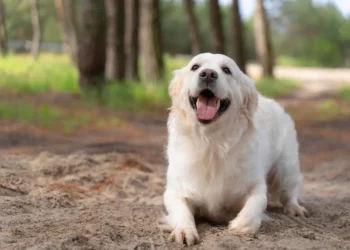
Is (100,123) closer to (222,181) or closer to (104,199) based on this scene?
(104,199)

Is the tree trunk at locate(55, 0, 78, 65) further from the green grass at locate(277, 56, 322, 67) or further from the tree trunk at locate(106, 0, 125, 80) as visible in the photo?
the green grass at locate(277, 56, 322, 67)

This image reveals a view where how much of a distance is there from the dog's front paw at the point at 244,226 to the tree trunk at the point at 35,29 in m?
16.2

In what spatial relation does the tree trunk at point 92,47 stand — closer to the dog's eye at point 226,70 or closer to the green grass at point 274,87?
the green grass at point 274,87

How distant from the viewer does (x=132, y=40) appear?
52.1ft

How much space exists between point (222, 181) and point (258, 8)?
19.8m

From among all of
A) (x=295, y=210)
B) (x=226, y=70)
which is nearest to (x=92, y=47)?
(x=295, y=210)

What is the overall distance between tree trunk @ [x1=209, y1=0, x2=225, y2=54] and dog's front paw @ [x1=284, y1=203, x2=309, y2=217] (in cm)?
1151

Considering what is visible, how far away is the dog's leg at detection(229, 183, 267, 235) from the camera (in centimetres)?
354

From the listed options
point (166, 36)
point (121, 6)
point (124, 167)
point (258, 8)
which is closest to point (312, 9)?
point (166, 36)

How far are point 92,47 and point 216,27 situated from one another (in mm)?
5115

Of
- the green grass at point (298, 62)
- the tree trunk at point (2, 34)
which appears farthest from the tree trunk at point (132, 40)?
the green grass at point (298, 62)

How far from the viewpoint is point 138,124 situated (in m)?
10.3

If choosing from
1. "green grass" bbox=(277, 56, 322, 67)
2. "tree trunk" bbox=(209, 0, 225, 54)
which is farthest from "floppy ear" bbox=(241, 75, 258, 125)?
"green grass" bbox=(277, 56, 322, 67)

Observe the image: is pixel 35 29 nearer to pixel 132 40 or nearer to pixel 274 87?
pixel 132 40
